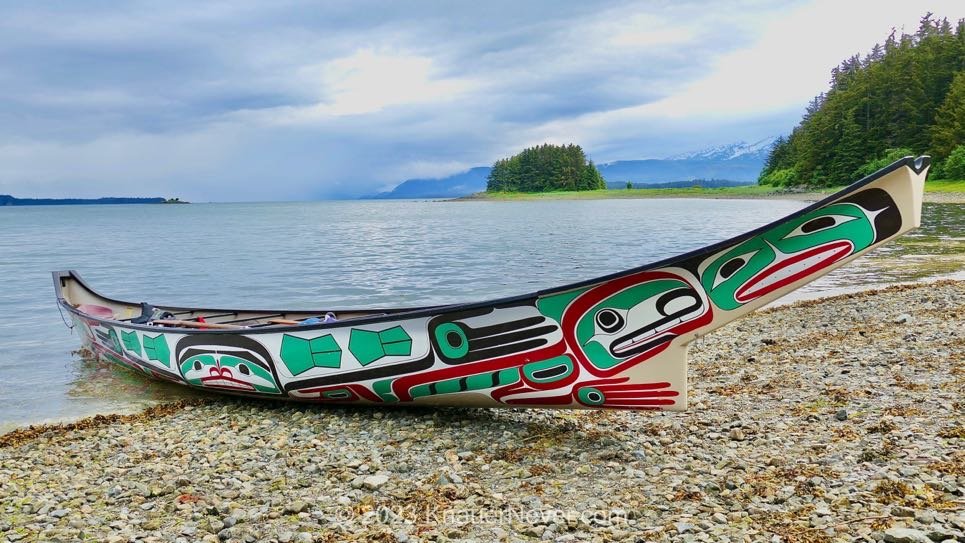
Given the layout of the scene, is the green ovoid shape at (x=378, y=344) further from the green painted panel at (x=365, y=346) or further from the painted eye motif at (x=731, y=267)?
the painted eye motif at (x=731, y=267)

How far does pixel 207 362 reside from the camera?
29.9ft

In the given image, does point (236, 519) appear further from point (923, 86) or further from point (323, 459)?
point (923, 86)

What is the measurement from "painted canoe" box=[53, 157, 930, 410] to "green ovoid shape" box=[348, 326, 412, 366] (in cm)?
2

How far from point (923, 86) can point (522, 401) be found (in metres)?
90.2

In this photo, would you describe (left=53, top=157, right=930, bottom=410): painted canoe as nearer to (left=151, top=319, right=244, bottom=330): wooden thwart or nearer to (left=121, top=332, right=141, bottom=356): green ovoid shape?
(left=151, top=319, right=244, bottom=330): wooden thwart

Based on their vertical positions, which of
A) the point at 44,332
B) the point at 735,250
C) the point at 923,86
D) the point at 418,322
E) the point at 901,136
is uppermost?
the point at 923,86

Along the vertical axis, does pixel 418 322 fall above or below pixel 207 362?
above

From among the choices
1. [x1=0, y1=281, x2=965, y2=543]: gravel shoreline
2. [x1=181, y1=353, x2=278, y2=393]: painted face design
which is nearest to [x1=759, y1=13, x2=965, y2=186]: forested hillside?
[x1=0, y1=281, x2=965, y2=543]: gravel shoreline

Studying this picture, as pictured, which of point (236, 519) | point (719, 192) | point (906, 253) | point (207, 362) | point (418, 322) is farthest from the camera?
point (719, 192)

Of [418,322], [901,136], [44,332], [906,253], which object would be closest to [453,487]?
[418,322]

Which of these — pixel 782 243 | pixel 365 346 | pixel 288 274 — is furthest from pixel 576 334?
pixel 288 274

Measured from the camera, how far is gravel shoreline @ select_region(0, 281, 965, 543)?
449cm

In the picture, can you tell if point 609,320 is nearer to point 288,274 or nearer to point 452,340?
point 452,340

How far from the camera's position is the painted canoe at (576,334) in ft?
17.4
